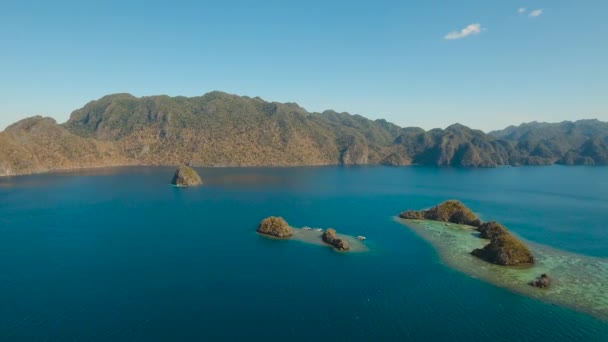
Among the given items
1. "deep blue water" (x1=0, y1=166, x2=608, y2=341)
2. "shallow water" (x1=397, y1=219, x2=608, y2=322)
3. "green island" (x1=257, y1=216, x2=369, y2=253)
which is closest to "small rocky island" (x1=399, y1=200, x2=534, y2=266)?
"shallow water" (x1=397, y1=219, x2=608, y2=322)

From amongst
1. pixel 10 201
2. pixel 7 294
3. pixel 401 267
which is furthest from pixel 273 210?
pixel 10 201

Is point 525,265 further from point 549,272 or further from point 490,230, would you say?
point 490,230

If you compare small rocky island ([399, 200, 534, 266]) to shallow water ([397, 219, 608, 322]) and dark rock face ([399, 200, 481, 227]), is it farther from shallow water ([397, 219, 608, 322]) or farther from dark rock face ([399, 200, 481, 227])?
shallow water ([397, 219, 608, 322])

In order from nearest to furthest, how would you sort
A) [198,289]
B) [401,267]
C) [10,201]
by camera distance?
[198,289]
[401,267]
[10,201]

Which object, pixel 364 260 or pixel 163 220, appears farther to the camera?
pixel 163 220

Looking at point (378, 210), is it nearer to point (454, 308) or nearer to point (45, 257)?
point (454, 308)

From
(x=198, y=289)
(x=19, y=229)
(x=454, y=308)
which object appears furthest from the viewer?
(x=19, y=229)

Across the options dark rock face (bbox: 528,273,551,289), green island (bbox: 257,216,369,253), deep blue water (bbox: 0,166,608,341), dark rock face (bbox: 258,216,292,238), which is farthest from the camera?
dark rock face (bbox: 258,216,292,238)
